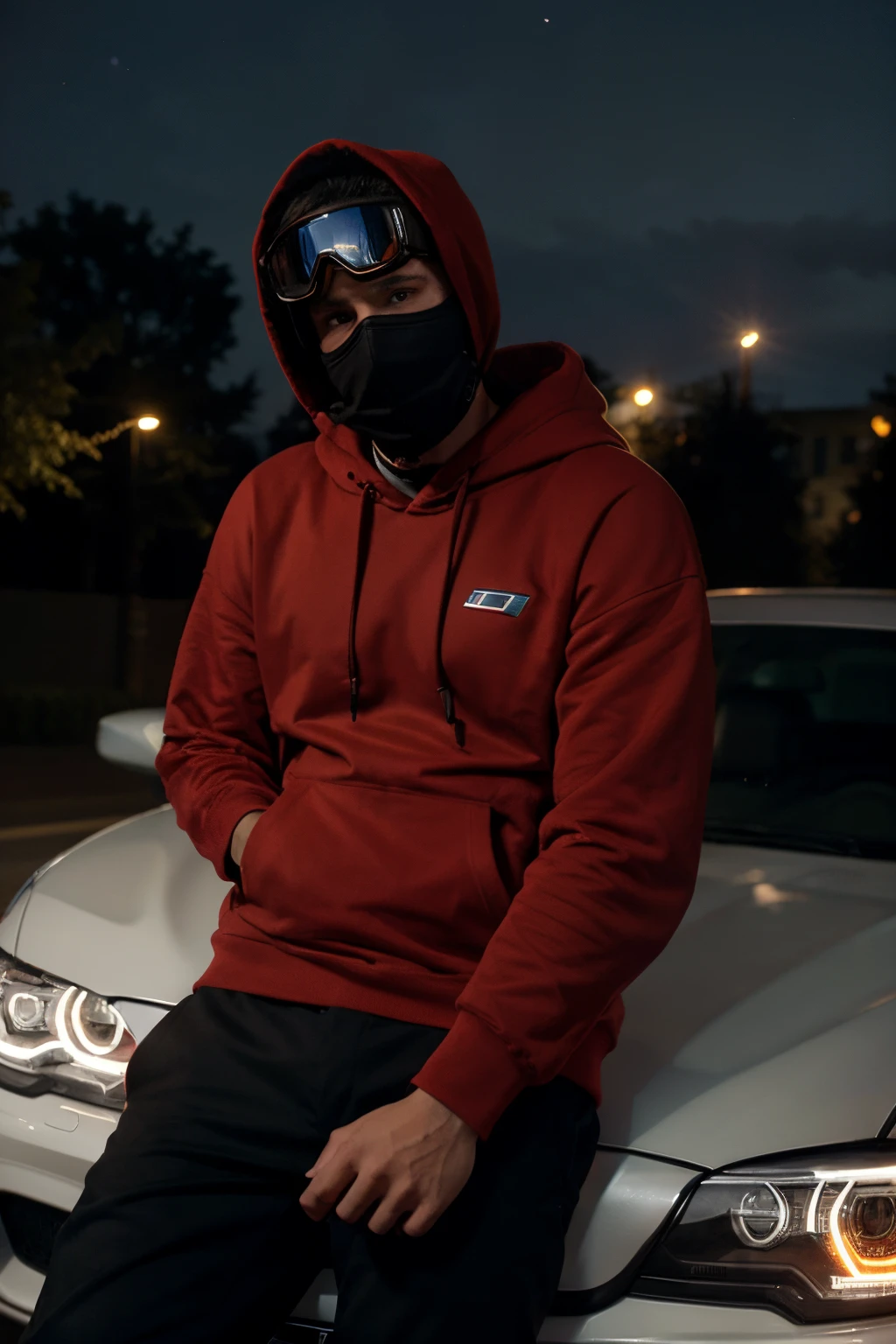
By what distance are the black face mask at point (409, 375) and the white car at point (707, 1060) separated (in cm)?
79

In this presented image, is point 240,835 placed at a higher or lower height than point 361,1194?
higher

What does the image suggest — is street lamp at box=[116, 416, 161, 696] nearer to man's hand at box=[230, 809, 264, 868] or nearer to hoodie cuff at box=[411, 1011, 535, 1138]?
man's hand at box=[230, 809, 264, 868]

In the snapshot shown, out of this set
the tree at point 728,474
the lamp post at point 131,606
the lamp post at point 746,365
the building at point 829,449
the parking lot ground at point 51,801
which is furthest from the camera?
the building at point 829,449

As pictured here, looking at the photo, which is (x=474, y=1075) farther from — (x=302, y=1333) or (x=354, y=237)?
(x=354, y=237)

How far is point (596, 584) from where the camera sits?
1.78 metres

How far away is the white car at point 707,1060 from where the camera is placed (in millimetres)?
1724

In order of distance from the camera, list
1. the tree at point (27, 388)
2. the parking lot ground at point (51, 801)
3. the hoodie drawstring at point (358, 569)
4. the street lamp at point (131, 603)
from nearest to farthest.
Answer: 1. the hoodie drawstring at point (358, 569)
2. the parking lot ground at point (51, 801)
3. the tree at point (27, 388)
4. the street lamp at point (131, 603)

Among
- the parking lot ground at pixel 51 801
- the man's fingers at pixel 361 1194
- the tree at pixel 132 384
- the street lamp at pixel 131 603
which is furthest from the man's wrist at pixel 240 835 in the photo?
the tree at pixel 132 384

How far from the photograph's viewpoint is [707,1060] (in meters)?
1.90

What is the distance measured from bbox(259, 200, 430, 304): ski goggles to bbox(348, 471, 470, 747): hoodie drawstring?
30 cm

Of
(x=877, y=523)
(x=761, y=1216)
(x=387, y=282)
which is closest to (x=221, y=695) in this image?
(x=387, y=282)

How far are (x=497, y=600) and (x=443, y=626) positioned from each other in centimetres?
8

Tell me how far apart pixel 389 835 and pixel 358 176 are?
910mm

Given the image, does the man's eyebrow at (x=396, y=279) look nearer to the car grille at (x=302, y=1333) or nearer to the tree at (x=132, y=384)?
the car grille at (x=302, y=1333)
